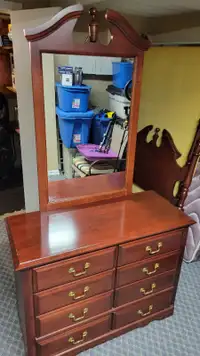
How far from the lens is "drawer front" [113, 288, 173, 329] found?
1451 mm

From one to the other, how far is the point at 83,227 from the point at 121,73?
813 mm

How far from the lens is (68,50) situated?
3.94 feet

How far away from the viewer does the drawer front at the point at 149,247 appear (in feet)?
4.23

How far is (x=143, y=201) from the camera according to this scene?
158cm

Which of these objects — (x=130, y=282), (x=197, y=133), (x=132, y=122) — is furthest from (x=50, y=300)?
(x=197, y=133)

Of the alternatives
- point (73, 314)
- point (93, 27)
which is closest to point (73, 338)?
point (73, 314)

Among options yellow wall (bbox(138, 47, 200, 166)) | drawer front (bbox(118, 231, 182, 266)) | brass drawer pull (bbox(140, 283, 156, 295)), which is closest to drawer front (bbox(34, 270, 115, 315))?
drawer front (bbox(118, 231, 182, 266))

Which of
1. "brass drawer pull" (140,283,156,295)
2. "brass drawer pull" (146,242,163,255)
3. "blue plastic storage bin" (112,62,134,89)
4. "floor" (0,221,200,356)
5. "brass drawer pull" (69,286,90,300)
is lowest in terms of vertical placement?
"floor" (0,221,200,356)

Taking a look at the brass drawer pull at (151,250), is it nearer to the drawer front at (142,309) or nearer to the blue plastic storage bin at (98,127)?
the drawer front at (142,309)

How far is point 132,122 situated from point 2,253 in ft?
4.52

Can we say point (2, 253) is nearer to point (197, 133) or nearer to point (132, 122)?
point (132, 122)

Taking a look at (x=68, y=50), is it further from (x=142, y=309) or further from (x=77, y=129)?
(x=142, y=309)

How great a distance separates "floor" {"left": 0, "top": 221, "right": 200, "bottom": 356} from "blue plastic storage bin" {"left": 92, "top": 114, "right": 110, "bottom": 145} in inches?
42.4

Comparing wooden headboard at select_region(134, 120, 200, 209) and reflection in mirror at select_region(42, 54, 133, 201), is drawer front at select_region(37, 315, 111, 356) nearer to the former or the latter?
reflection in mirror at select_region(42, 54, 133, 201)
